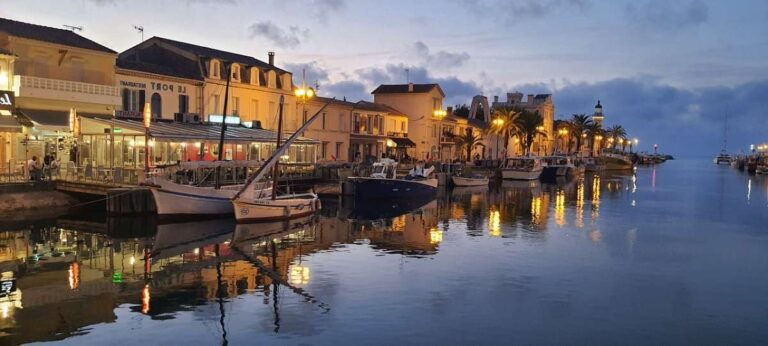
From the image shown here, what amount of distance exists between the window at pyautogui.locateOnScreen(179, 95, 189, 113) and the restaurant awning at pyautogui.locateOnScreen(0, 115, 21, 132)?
15651 millimetres

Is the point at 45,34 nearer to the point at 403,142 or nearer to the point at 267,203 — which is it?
the point at 267,203

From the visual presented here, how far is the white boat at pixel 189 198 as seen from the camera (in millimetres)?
35034

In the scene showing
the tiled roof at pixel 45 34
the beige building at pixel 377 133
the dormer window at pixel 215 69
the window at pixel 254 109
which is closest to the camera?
the tiled roof at pixel 45 34

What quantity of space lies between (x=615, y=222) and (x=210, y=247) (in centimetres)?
2750

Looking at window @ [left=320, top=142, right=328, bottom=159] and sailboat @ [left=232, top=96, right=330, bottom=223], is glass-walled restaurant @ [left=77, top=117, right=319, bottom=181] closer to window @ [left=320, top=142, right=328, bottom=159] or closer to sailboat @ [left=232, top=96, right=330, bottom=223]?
sailboat @ [left=232, top=96, right=330, bottom=223]

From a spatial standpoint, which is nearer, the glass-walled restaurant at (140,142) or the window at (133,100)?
the glass-walled restaurant at (140,142)

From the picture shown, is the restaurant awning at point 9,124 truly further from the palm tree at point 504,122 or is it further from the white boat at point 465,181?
the palm tree at point 504,122

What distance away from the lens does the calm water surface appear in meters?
17.2

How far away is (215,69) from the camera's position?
55.9 m

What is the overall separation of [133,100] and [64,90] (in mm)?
6902

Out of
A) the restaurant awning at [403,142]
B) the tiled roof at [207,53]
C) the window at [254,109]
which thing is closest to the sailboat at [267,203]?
the window at [254,109]

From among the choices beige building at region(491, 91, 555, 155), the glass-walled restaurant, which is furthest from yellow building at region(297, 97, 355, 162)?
Result: beige building at region(491, 91, 555, 155)

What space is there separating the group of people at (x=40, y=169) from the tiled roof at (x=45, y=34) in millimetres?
8510

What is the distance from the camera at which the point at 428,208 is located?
49.9 m
